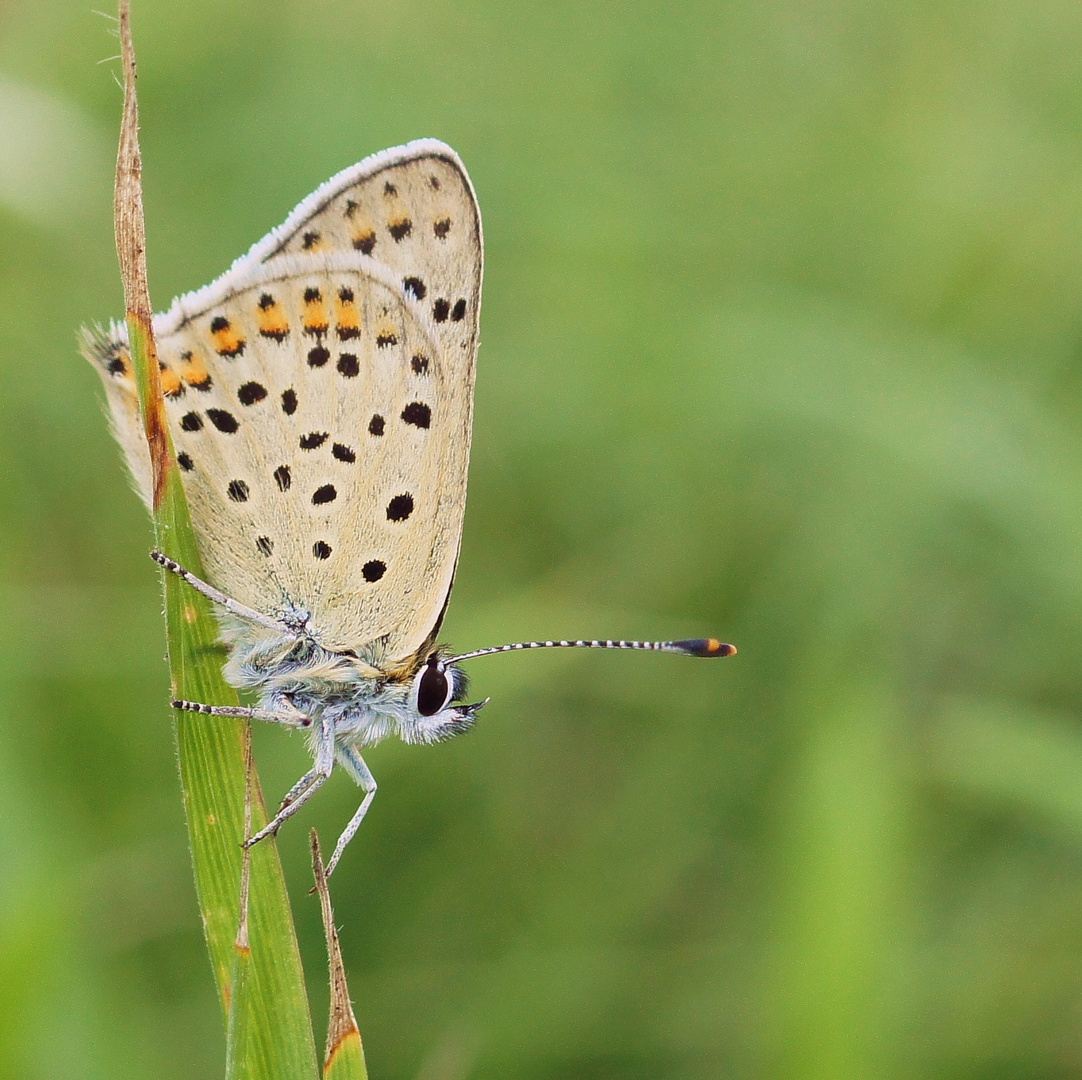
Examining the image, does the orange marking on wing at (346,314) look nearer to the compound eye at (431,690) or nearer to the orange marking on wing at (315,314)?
the orange marking on wing at (315,314)

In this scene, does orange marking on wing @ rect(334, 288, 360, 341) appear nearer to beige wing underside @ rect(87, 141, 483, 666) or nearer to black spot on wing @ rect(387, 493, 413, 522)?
beige wing underside @ rect(87, 141, 483, 666)

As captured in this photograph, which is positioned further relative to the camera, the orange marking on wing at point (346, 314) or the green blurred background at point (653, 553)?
the green blurred background at point (653, 553)

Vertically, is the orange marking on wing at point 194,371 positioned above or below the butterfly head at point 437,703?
above

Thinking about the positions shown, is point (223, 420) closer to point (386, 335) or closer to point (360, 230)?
point (386, 335)

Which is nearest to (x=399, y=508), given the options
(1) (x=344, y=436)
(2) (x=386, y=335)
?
(1) (x=344, y=436)

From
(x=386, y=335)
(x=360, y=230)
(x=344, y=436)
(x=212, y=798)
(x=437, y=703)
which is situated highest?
(x=360, y=230)

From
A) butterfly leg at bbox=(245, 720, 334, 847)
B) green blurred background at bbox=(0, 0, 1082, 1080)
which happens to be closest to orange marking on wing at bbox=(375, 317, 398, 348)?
butterfly leg at bbox=(245, 720, 334, 847)

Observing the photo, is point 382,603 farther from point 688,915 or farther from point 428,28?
point 428,28

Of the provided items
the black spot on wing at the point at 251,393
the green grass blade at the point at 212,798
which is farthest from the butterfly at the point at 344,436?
the green grass blade at the point at 212,798
